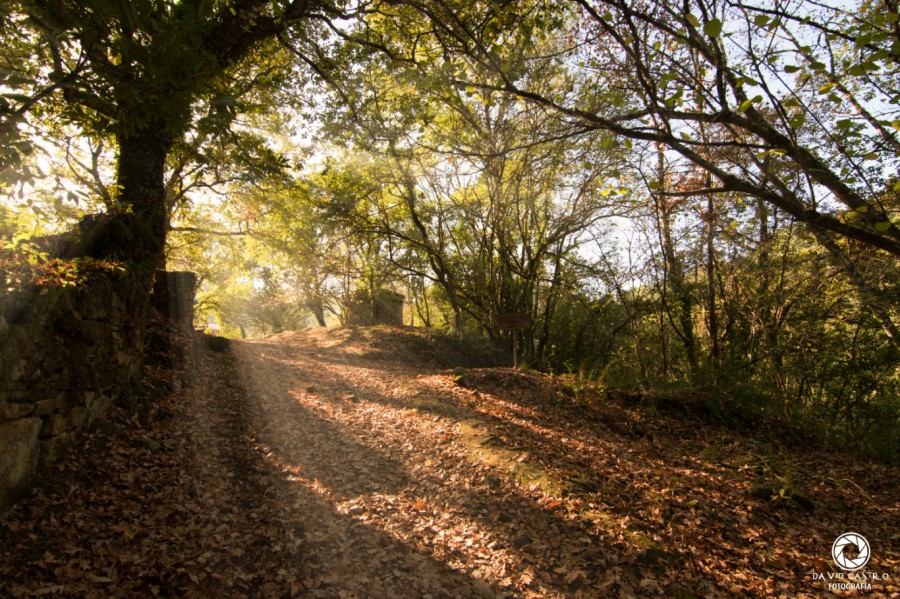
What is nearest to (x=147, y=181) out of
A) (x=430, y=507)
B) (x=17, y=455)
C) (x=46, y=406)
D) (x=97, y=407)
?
(x=97, y=407)

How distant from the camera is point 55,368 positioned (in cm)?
372

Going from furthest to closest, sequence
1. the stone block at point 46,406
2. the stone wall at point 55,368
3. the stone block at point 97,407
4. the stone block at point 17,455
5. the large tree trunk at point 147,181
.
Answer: the large tree trunk at point 147,181 < the stone block at point 97,407 < the stone block at point 46,406 < the stone wall at point 55,368 < the stone block at point 17,455

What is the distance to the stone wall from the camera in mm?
3189

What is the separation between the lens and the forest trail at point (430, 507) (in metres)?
3.10

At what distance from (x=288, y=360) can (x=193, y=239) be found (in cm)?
737

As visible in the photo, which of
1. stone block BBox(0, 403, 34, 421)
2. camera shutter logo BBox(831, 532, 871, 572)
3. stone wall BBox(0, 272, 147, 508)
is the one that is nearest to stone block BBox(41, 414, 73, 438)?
stone wall BBox(0, 272, 147, 508)

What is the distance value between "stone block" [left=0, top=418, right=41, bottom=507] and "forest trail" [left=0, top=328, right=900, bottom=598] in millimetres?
151

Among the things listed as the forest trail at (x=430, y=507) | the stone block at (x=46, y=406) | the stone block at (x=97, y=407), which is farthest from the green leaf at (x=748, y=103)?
the stone block at (x=97, y=407)

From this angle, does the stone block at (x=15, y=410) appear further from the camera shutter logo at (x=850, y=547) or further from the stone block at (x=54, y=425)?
the camera shutter logo at (x=850, y=547)

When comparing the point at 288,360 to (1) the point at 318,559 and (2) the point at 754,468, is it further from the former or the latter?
(2) the point at 754,468

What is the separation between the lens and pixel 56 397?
3.68 metres

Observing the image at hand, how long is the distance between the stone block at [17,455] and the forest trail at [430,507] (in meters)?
0.15

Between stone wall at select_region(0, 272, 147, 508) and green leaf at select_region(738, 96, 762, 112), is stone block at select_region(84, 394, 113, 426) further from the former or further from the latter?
green leaf at select_region(738, 96, 762, 112)

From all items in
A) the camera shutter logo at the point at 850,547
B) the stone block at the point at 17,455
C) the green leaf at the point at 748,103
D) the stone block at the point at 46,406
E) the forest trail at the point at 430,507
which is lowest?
the camera shutter logo at the point at 850,547
